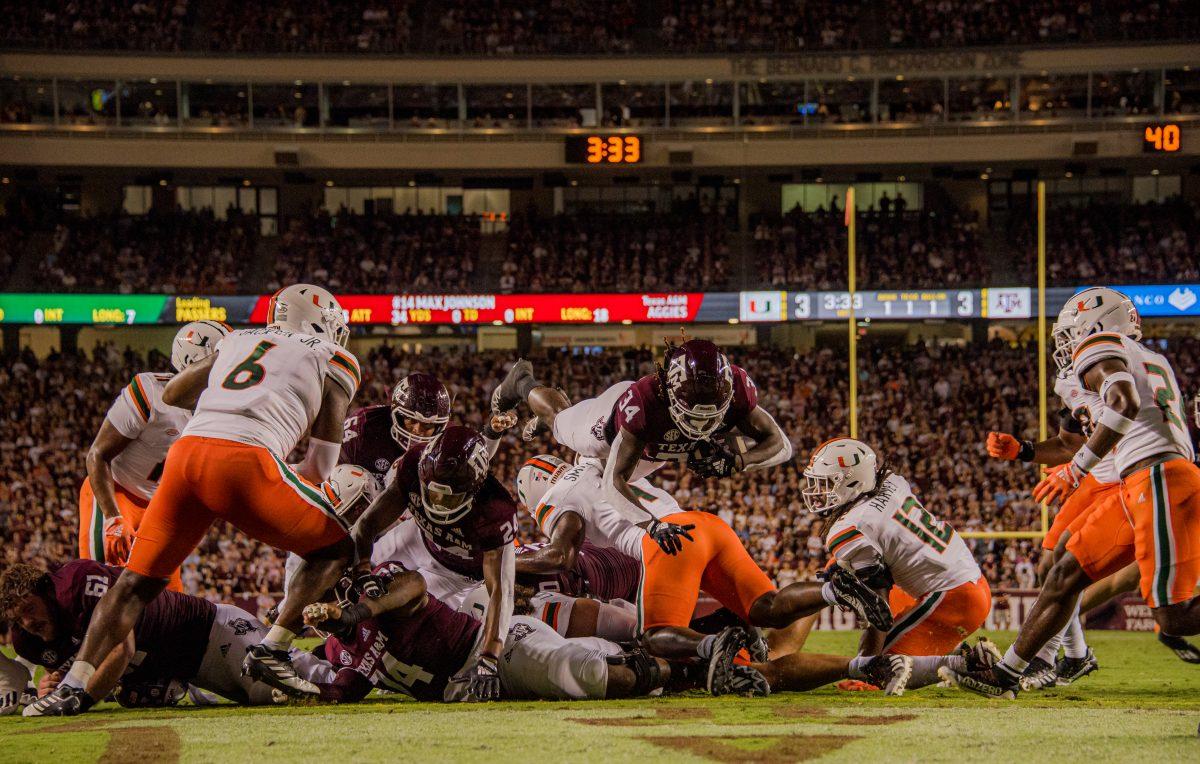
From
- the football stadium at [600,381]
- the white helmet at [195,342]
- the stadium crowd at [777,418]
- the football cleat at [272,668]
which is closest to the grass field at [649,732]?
the football stadium at [600,381]

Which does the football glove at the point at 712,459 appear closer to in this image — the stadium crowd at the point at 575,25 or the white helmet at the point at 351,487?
the white helmet at the point at 351,487

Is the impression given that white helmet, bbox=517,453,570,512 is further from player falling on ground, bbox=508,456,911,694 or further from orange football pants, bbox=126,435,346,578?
orange football pants, bbox=126,435,346,578

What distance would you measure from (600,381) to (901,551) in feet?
62.9

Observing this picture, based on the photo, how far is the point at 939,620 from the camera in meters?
7.58

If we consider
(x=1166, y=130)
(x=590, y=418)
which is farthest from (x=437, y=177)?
(x=590, y=418)

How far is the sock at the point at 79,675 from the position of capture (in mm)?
6137

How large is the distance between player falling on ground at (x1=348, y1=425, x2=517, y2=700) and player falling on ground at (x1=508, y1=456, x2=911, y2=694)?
977 millimetres

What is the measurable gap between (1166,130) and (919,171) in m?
5.77

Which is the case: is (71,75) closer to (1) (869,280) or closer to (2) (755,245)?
(2) (755,245)

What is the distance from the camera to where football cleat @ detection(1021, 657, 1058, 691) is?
7.61 m

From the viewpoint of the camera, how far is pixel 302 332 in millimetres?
6859

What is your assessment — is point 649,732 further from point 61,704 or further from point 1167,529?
point 1167,529

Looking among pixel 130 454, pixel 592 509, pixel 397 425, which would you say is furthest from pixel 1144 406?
pixel 130 454

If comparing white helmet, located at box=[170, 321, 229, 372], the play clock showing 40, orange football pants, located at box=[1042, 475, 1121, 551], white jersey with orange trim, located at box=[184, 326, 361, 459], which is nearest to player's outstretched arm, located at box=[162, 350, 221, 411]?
white jersey with orange trim, located at box=[184, 326, 361, 459]
